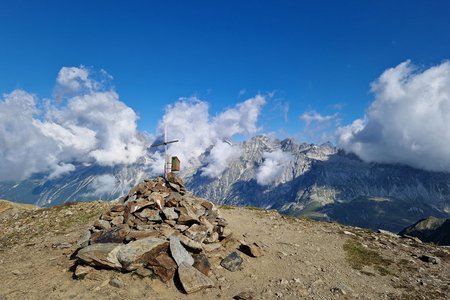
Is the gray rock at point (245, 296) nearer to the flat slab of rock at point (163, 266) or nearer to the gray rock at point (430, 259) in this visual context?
the flat slab of rock at point (163, 266)

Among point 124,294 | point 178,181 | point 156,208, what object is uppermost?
A: point 178,181

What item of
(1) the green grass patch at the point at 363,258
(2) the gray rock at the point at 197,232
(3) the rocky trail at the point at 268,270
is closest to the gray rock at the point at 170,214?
(3) the rocky trail at the point at 268,270

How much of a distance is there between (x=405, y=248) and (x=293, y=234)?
988 cm

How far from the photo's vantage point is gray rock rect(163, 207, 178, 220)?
88.0ft

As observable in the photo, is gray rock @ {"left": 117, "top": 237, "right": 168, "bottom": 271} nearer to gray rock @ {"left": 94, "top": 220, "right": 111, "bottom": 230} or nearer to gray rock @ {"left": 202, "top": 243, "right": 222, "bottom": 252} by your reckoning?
gray rock @ {"left": 202, "top": 243, "right": 222, "bottom": 252}

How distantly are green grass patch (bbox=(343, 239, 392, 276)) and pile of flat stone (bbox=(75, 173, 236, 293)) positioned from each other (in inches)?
396

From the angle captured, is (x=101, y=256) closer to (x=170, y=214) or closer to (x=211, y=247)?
(x=170, y=214)

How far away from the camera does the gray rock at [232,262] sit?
23.3 meters

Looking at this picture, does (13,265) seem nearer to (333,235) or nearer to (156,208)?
(156,208)

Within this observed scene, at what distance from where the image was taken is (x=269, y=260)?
2544 centimetres

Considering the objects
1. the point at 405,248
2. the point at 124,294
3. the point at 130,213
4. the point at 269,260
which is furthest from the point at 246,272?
the point at 405,248

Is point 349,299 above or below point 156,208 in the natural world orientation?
below

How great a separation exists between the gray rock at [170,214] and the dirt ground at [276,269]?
4.49 metres

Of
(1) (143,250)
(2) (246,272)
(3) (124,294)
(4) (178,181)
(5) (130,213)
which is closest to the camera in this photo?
(3) (124,294)
